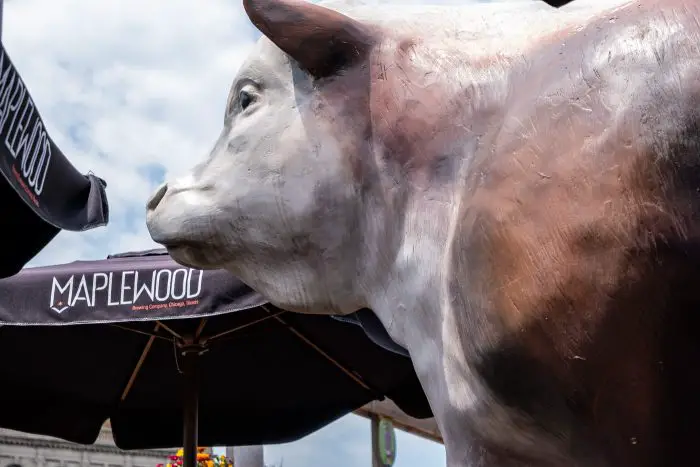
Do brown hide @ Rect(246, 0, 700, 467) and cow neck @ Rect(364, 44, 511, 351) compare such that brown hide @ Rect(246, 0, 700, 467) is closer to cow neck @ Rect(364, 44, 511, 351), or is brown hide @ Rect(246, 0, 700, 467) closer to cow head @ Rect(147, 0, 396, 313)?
cow neck @ Rect(364, 44, 511, 351)

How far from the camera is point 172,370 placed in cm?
386

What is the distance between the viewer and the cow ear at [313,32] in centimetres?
101

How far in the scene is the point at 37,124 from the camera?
2178 mm

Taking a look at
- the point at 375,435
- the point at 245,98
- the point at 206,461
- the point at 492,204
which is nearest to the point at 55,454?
the point at 375,435

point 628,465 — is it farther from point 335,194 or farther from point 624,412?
point 335,194

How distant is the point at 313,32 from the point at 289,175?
170mm

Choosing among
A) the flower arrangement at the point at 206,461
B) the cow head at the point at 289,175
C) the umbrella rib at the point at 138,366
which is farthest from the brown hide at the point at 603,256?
the flower arrangement at the point at 206,461

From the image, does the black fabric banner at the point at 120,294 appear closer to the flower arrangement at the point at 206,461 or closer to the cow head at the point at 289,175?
the flower arrangement at the point at 206,461

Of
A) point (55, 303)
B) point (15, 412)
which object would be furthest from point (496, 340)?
point (15, 412)

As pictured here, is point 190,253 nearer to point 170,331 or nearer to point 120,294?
point 120,294

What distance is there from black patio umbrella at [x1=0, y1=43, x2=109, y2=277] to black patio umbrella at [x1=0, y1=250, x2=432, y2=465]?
43 cm

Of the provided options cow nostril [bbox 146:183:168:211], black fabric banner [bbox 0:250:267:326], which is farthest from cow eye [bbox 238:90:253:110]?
black fabric banner [bbox 0:250:267:326]

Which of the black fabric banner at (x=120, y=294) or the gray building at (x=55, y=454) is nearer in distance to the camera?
the black fabric banner at (x=120, y=294)

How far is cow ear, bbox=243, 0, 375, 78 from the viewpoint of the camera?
3.32 ft
